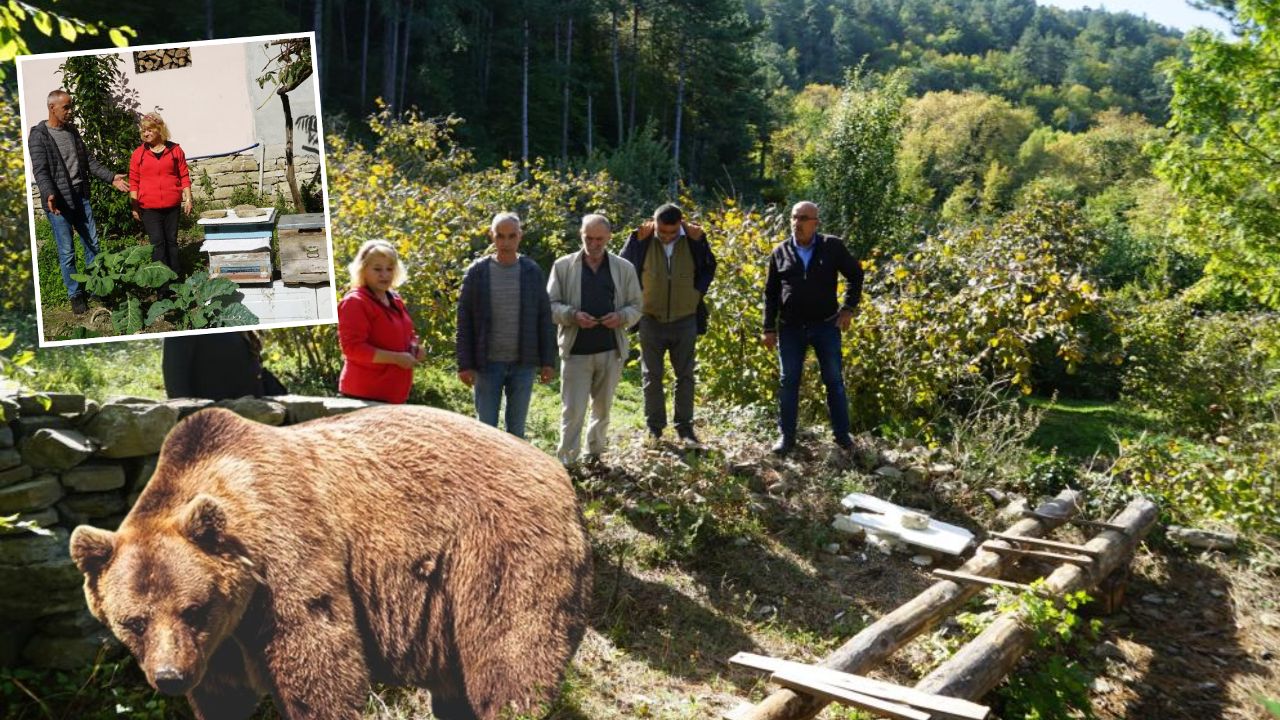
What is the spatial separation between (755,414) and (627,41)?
35235 mm

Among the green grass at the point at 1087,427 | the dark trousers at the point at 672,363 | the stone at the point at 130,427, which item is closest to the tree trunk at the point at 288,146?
the stone at the point at 130,427

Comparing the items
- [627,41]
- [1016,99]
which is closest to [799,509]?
[627,41]

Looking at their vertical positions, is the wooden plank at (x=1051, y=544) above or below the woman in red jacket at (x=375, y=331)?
below

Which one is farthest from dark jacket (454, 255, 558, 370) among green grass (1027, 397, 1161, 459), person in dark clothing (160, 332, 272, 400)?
green grass (1027, 397, 1161, 459)

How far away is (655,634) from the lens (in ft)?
13.9

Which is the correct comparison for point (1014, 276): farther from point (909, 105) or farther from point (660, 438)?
point (909, 105)

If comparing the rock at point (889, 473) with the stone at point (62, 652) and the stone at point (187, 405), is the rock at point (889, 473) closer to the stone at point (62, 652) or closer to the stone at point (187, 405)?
the stone at point (187, 405)

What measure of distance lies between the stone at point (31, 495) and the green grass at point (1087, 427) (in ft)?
27.5

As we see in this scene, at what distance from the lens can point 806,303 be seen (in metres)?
6.07

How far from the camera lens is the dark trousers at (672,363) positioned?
6.10m

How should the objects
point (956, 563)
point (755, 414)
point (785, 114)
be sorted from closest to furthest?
point (956, 563), point (755, 414), point (785, 114)

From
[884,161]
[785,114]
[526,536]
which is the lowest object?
[526,536]

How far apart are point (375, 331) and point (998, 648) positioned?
3009mm

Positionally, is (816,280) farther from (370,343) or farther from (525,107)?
(525,107)
